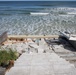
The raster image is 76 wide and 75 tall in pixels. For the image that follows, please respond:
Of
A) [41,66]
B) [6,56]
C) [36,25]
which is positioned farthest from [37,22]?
[41,66]

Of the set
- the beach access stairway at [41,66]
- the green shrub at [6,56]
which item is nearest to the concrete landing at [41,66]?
the beach access stairway at [41,66]

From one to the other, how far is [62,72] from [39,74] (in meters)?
0.55

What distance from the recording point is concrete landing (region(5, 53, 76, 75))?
694 cm

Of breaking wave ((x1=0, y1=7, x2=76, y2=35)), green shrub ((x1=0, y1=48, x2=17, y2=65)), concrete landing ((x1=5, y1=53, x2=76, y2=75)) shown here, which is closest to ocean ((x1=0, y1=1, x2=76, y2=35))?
breaking wave ((x1=0, y1=7, x2=76, y2=35))

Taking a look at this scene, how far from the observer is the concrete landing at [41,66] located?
22.8 feet

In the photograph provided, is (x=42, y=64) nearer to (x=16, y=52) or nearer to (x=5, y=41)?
(x=16, y=52)

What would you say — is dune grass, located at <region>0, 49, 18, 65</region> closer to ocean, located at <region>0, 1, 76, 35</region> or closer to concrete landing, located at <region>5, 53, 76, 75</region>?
concrete landing, located at <region>5, 53, 76, 75</region>

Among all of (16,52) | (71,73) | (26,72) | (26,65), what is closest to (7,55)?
(16,52)

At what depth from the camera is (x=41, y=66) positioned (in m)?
7.50

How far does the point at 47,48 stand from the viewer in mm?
10891

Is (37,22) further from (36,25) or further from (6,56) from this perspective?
(6,56)

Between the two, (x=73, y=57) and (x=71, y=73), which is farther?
(x=73, y=57)

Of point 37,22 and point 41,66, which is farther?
point 37,22

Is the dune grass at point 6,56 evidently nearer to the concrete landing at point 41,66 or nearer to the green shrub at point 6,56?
the green shrub at point 6,56
